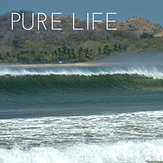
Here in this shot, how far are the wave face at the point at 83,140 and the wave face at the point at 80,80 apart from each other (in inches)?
638

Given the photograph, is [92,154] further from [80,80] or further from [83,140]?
[80,80]

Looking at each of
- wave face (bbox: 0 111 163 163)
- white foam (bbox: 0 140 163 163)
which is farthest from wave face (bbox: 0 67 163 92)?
white foam (bbox: 0 140 163 163)

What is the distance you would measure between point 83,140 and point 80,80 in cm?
2282

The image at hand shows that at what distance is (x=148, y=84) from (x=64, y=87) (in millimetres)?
6565

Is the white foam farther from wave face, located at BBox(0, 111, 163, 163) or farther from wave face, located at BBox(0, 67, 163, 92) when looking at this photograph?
wave face, located at BBox(0, 67, 163, 92)

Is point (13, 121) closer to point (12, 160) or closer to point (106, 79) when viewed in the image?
point (12, 160)

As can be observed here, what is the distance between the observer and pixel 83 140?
11.0 metres

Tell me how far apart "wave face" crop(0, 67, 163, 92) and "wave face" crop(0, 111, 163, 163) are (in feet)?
53.2

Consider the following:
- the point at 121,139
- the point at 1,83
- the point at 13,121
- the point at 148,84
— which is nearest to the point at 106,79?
the point at 148,84

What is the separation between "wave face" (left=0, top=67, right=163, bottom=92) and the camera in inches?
1217

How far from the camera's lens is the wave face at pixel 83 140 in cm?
976

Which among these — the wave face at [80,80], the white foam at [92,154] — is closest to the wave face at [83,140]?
the white foam at [92,154]

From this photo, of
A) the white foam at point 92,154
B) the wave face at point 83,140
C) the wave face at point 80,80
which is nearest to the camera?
the white foam at point 92,154

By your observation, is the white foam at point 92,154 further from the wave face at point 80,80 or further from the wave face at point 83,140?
the wave face at point 80,80
